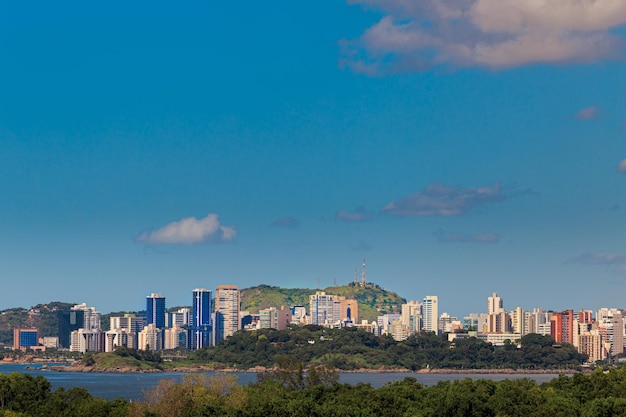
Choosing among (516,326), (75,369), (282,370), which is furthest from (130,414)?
(516,326)

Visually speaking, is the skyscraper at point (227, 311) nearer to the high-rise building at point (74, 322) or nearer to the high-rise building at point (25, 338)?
the high-rise building at point (74, 322)

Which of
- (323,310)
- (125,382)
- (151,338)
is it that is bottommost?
(125,382)

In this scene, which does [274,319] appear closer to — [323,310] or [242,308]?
[323,310]

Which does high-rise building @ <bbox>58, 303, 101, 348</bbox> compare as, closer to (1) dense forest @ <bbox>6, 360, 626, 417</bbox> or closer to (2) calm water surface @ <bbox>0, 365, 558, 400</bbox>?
(2) calm water surface @ <bbox>0, 365, 558, 400</bbox>

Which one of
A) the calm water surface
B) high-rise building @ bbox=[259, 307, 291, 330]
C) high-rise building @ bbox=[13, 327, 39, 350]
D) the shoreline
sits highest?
high-rise building @ bbox=[259, 307, 291, 330]

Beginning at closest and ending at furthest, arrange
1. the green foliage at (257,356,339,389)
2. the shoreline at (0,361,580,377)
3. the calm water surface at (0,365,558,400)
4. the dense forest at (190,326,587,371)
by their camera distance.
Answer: the green foliage at (257,356,339,389) < the calm water surface at (0,365,558,400) < the shoreline at (0,361,580,377) < the dense forest at (190,326,587,371)

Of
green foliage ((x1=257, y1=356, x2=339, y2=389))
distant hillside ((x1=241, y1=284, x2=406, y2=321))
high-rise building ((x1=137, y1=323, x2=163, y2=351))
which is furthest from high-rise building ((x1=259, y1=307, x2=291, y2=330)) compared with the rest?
green foliage ((x1=257, y1=356, x2=339, y2=389))

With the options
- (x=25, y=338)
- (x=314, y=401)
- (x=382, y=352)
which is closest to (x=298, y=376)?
(x=314, y=401)
